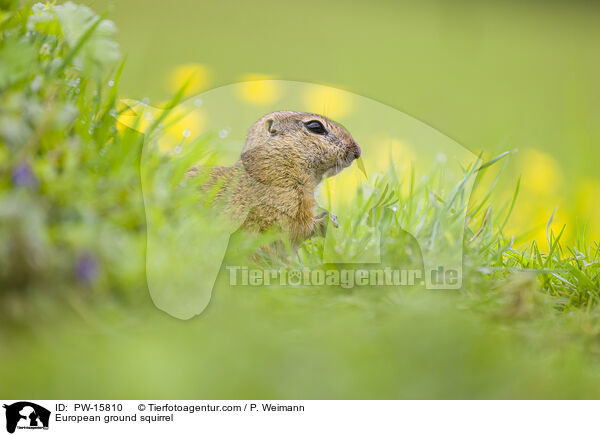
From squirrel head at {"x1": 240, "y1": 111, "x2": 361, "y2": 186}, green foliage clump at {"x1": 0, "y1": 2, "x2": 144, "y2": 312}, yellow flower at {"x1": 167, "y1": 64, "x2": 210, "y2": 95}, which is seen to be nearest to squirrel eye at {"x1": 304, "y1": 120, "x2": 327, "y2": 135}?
squirrel head at {"x1": 240, "y1": 111, "x2": 361, "y2": 186}

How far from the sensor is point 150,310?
95 centimetres

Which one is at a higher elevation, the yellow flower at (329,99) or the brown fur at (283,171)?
the yellow flower at (329,99)

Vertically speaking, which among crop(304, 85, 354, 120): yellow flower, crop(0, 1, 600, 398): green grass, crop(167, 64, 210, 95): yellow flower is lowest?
crop(0, 1, 600, 398): green grass

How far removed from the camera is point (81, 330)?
0.83 metres

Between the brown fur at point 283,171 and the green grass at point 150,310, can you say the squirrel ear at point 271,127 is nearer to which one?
the brown fur at point 283,171

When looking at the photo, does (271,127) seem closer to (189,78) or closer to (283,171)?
(283,171)

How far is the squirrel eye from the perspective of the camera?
1.70 metres

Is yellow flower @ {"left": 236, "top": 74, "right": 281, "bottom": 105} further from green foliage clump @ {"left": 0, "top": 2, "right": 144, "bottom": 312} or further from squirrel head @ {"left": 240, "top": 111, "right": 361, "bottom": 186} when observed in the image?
green foliage clump @ {"left": 0, "top": 2, "right": 144, "bottom": 312}

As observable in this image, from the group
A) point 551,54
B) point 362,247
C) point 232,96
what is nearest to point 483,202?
point 362,247

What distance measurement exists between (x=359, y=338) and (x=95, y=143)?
0.66 meters

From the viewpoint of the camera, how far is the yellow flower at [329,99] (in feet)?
5.16

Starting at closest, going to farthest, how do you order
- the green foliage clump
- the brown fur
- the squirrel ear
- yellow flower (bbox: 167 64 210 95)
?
the green foliage clump → yellow flower (bbox: 167 64 210 95) → the brown fur → the squirrel ear

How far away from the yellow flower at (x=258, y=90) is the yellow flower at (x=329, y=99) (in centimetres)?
9

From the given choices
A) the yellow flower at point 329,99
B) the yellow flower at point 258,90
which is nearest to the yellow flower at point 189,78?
the yellow flower at point 258,90
